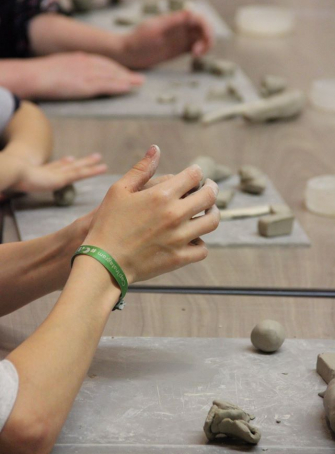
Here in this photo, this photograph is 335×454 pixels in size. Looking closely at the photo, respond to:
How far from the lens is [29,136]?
1.47 m

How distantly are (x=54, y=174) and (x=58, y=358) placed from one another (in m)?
0.64

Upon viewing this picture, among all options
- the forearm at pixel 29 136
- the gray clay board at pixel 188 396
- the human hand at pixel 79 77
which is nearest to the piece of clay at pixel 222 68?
the human hand at pixel 79 77

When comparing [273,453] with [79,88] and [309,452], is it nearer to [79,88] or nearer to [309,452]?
[309,452]

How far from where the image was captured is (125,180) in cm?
88

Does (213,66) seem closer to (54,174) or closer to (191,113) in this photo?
(191,113)

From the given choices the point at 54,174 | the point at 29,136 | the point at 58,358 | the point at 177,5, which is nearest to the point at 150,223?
the point at 58,358

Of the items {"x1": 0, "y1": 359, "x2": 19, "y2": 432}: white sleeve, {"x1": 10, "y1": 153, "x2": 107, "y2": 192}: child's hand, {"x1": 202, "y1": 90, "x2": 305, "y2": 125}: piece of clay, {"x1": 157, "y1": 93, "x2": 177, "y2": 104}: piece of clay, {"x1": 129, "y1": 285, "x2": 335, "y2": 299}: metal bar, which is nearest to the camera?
{"x1": 0, "y1": 359, "x2": 19, "y2": 432}: white sleeve

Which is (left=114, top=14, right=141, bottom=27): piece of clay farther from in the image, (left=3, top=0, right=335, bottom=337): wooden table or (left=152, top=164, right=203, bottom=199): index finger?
(left=152, top=164, right=203, bottom=199): index finger

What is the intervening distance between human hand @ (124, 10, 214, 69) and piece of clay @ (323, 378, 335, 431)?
1.40 metres

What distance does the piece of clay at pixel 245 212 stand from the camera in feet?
4.32

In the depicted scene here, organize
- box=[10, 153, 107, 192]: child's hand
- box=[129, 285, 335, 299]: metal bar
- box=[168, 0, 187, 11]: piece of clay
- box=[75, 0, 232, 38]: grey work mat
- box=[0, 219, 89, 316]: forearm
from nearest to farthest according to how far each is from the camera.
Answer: box=[0, 219, 89, 316]: forearm, box=[129, 285, 335, 299]: metal bar, box=[10, 153, 107, 192]: child's hand, box=[75, 0, 232, 38]: grey work mat, box=[168, 0, 187, 11]: piece of clay

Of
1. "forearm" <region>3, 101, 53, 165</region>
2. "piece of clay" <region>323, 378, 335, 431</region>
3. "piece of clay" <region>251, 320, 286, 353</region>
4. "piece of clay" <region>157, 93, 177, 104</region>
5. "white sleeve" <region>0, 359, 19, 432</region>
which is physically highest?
"white sleeve" <region>0, 359, 19, 432</region>

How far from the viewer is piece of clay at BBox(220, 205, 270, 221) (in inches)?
51.9

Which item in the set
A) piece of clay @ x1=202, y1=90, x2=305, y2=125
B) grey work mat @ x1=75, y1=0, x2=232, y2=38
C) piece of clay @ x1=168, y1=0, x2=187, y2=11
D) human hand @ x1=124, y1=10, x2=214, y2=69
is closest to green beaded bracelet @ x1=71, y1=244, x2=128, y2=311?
piece of clay @ x1=202, y1=90, x2=305, y2=125
